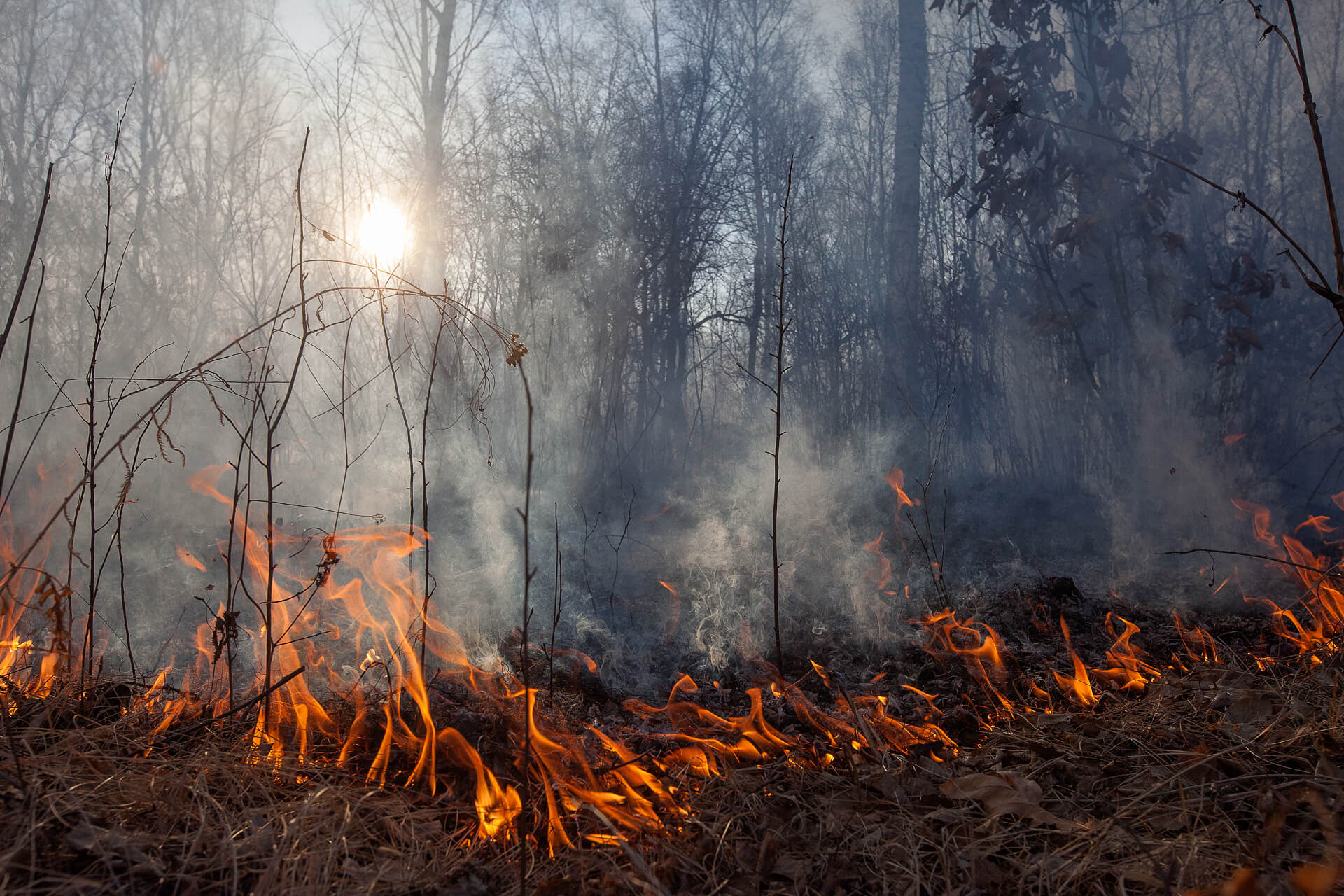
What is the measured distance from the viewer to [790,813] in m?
1.72

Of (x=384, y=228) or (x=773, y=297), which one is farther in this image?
(x=384, y=228)

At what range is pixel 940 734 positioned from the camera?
2117 mm

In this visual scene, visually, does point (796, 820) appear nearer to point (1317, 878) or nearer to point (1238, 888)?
point (1238, 888)

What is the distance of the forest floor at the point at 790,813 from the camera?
1344 millimetres

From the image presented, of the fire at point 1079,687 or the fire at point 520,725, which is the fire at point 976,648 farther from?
the fire at point 1079,687

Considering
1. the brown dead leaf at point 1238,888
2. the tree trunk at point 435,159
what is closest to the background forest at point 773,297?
the tree trunk at point 435,159

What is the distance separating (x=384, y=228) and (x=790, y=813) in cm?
941

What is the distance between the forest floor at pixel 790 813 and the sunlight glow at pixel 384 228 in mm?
7908

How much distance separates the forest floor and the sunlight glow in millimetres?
7908

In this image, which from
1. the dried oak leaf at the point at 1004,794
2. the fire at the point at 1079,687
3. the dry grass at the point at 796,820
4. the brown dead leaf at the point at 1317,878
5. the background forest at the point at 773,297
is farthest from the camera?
the background forest at the point at 773,297

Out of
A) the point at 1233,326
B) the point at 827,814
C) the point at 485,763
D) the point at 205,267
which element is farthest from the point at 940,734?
the point at 205,267

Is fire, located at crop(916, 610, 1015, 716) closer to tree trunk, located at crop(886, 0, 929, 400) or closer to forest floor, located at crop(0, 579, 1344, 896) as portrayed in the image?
forest floor, located at crop(0, 579, 1344, 896)

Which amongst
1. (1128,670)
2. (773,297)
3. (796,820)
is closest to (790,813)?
(796,820)

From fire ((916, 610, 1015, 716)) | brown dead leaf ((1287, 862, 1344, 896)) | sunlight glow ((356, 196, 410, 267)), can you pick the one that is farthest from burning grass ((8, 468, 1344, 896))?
sunlight glow ((356, 196, 410, 267))
